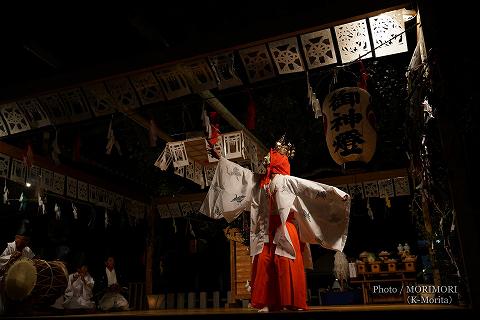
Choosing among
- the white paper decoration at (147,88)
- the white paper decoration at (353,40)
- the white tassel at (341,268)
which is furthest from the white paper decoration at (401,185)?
the white paper decoration at (147,88)

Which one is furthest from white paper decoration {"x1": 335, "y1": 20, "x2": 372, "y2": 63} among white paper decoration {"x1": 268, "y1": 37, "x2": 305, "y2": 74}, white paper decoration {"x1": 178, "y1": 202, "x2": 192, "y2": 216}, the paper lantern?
white paper decoration {"x1": 178, "y1": 202, "x2": 192, "y2": 216}

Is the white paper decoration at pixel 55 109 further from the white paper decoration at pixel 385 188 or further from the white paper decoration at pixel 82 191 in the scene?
the white paper decoration at pixel 385 188

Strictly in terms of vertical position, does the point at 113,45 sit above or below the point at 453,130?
above

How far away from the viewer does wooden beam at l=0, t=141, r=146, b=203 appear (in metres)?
9.26

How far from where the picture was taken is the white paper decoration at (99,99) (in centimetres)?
600

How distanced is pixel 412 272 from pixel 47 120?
10054 mm

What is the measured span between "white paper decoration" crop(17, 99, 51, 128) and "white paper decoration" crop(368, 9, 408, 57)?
5252 mm

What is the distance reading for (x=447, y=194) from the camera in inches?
157

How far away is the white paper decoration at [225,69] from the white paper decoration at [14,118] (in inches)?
144

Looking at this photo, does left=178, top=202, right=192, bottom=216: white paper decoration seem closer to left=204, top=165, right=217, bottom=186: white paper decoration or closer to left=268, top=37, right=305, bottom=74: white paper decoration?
left=204, top=165, right=217, bottom=186: white paper decoration

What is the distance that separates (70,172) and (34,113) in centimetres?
469

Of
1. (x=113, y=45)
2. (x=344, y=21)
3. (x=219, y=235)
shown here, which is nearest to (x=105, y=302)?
(x=219, y=235)

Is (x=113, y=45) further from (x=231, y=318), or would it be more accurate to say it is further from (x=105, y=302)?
(x=105, y=302)

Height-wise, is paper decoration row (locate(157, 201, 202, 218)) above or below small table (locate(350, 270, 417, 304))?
above
